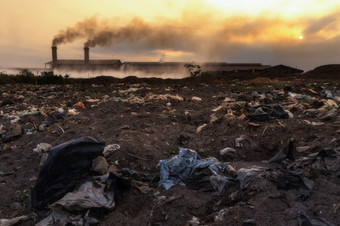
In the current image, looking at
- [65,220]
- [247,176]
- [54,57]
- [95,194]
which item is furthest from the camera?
[54,57]

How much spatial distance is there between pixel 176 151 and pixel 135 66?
22.1 meters

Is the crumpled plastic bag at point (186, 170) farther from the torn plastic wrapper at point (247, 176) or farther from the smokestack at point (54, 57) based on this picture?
the smokestack at point (54, 57)

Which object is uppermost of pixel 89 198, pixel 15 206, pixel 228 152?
pixel 228 152

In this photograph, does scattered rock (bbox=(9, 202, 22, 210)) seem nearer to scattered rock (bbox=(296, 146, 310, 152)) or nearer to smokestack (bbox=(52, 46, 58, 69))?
scattered rock (bbox=(296, 146, 310, 152))

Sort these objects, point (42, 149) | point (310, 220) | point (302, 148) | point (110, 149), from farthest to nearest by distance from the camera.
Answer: point (42, 149) < point (110, 149) < point (302, 148) < point (310, 220)

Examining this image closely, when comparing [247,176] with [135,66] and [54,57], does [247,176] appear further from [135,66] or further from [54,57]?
[54,57]

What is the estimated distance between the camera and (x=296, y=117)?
4848mm

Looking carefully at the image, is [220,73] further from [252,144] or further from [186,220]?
[186,220]

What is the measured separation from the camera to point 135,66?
2531cm

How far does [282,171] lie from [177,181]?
1.03 meters

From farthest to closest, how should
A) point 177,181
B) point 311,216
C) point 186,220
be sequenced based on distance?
point 177,181 → point 186,220 → point 311,216

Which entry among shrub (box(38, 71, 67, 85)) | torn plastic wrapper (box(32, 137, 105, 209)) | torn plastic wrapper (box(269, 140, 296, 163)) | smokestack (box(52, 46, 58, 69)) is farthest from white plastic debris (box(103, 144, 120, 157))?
smokestack (box(52, 46, 58, 69))

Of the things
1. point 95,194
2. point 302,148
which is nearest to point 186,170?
point 95,194

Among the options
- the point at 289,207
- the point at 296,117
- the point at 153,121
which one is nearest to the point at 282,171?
the point at 289,207
